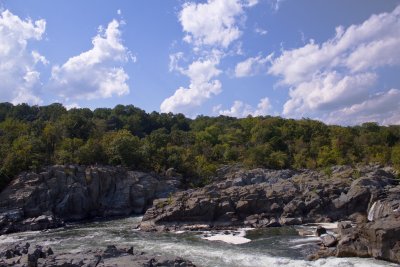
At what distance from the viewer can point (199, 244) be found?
4106 cm

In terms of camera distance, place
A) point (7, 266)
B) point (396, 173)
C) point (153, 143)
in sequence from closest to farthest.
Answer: point (7, 266)
point (396, 173)
point (153, 143)

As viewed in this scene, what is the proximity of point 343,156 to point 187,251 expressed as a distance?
6770cm

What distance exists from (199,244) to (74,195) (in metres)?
30.3

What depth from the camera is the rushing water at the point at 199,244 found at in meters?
33.5

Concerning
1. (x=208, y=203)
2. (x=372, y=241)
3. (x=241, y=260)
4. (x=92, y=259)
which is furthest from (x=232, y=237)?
(x=92, y=259)

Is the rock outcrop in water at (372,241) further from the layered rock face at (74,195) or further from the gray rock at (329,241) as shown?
the layered rock face at (74,195)

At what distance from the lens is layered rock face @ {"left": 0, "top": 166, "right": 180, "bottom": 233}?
5747 cm

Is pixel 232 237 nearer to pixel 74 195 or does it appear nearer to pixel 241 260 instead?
pixel 241 260

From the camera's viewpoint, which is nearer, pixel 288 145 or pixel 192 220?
pixel 192 220

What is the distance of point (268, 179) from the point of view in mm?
77125

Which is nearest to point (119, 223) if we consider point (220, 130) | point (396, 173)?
point (396, 173)

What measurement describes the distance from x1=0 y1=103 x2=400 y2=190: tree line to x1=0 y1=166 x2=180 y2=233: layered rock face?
A: 4.76 m

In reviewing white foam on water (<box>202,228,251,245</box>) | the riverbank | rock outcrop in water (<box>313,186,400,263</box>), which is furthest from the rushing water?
the riverbank

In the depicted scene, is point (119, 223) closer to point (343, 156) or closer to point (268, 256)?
point (268, 256)
